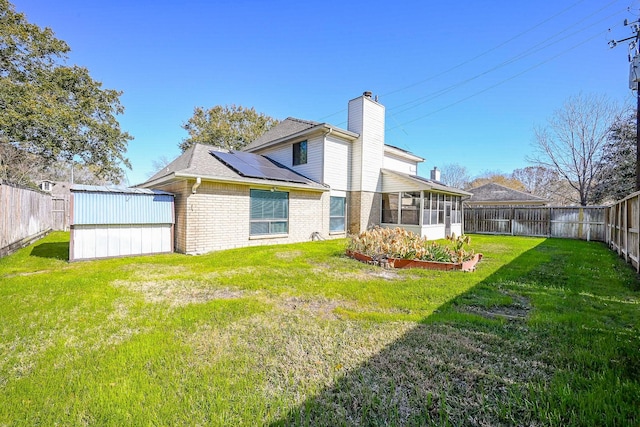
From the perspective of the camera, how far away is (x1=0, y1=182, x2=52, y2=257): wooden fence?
313 inches

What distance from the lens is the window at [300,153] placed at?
13137mm

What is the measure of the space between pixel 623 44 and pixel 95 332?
49.7 feet

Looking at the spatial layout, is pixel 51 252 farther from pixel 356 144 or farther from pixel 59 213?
pixel 356 144

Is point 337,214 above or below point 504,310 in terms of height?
above

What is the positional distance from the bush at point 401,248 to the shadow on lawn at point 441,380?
3433 mm

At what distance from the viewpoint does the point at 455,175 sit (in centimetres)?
4322

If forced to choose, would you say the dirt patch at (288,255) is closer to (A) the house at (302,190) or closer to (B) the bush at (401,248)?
(B) the bush at (401,248)

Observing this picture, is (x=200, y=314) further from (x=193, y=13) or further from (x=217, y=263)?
(x=193, y=13)

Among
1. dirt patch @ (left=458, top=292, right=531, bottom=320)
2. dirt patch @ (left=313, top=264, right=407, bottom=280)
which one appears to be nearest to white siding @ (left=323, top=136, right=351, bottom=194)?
dirt patch @ (left=313, top=264, right=407, bottom=280)

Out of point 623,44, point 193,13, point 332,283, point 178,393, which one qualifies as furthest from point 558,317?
point 193,13

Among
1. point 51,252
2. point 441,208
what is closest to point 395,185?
point 441,208

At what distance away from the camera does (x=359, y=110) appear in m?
13.1

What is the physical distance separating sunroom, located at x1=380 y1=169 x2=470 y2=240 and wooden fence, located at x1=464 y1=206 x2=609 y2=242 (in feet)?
13.7

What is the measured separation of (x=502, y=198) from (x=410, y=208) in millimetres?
14258
